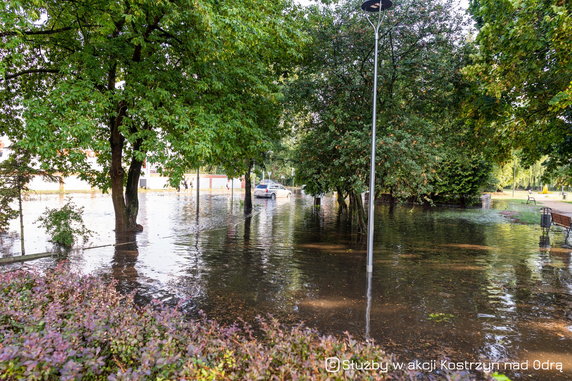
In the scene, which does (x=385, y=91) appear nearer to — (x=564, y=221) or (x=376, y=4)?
(x=376, y=4)

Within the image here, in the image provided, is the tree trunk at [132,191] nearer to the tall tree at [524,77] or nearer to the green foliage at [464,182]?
the tall tree at [524,77]

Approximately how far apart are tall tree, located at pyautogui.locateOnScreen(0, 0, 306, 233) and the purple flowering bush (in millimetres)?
5934

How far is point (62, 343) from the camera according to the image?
2.61 metres

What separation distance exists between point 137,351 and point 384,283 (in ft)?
20.6

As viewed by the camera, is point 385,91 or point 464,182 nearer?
point 385,91

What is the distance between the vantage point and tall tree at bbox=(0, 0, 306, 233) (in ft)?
26.8

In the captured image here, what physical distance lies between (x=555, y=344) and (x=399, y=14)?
10.9 meters

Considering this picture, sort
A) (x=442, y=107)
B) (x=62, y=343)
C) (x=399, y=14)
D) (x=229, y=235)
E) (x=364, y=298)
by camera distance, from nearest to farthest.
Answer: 1. (x=62, y=343)
2. (x=364, y=298)
3. (x=399, y=14)
4. (x=442, y=107)
5. (x=229, y=235)

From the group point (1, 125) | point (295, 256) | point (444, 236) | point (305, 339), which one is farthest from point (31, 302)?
point (444, 236)

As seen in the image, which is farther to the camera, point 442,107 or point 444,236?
point 444,236

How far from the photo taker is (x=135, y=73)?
979 cm

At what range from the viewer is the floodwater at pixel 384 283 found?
512 centimetres

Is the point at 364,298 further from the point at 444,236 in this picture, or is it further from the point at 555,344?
the point at 444,236

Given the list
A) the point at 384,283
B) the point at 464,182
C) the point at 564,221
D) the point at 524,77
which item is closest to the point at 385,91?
the point at 524,77
